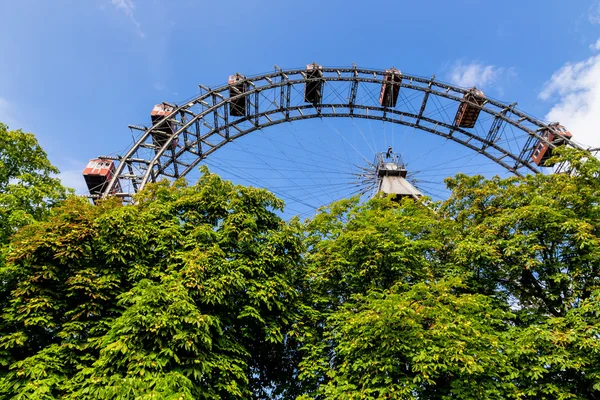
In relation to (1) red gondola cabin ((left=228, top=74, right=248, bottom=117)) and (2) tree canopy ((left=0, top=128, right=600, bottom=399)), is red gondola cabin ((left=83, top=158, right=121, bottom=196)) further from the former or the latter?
(2) tree canopy ((left=0, top=128, right=600, bottom=399))

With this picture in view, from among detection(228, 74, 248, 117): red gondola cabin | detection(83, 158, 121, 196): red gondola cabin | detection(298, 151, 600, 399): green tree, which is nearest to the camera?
detection(298, 151, 600, 399): green tree

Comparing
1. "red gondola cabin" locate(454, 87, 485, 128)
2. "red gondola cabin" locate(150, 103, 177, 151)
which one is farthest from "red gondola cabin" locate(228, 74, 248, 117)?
"red gondola cabin" locate(454, 87, 485, 128)

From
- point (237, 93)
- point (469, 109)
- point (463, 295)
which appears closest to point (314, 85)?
point (237, 93)

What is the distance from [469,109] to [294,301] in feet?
72.3

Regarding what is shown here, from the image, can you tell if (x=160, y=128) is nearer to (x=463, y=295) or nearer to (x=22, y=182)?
(x=22, y=182)

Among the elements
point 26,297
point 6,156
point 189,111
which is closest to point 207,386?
point 26,297

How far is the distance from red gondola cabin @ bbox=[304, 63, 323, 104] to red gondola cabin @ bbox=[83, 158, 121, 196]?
13711mm

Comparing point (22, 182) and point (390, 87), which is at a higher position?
point (390, 87)

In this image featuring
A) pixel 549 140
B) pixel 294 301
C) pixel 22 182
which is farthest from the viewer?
pixel 549 140

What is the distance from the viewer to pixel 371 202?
16625 mm

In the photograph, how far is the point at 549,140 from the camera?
26.7 metres

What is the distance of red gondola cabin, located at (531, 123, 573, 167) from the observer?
85.9 ft

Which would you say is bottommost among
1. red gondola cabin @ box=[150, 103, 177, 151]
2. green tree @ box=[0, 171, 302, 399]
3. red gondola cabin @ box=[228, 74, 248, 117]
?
green tree @ box=[0, 171, 302, 399]

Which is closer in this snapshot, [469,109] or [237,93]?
[237,93]
